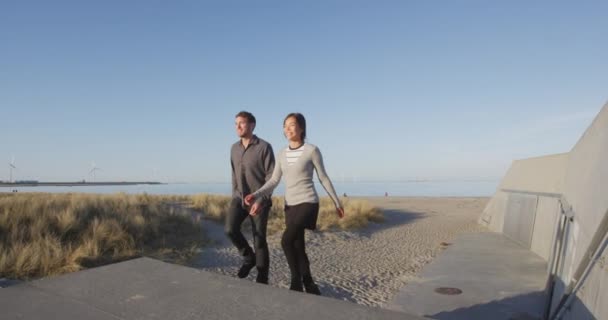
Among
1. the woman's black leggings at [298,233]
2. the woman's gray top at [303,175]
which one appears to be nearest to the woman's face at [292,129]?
the woman's gray top at [303,175]

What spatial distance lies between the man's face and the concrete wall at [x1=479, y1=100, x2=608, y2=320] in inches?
119

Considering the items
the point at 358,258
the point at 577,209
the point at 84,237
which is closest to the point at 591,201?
the point at 577,209

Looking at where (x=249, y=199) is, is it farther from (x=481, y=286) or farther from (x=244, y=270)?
(x=481, y=286)

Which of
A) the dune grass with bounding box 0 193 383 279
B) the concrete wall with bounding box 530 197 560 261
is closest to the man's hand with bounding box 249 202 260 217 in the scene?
the dune grass with bounding box 0 193 383 279

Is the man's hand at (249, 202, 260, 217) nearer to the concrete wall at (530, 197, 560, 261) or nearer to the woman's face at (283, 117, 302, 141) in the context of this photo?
the woman's face at (283, 117, 302, 141)

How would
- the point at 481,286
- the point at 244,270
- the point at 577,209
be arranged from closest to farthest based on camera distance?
1. the point at 577,209
2. the point at 244,270
3. the point at 481,286

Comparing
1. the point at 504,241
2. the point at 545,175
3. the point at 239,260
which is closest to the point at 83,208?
the point at 239,260

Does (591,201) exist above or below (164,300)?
above

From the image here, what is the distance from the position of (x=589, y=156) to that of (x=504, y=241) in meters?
5.59

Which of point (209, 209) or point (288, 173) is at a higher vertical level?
point (288, 173)

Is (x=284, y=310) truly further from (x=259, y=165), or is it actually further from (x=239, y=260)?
(x=239, y=260)

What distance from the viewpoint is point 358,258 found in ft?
25.9

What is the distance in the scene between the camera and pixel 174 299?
6.87ft

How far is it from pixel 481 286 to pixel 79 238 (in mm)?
7110
